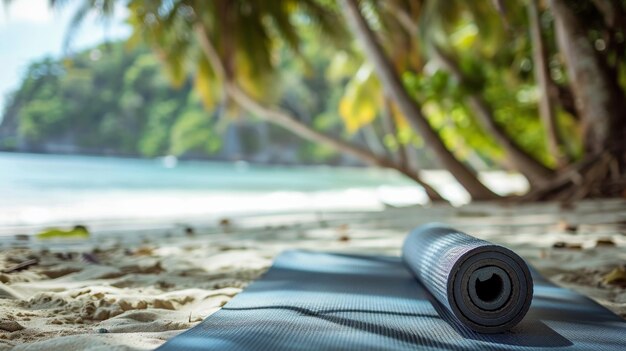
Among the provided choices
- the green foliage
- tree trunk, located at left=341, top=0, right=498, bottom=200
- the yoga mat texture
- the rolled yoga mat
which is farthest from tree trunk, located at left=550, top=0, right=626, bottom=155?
the green foliage

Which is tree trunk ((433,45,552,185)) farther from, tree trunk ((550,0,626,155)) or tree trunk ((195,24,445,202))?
tree trunk ((195,24,445,202))

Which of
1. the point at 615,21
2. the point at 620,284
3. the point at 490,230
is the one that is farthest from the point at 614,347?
the point at 615,21

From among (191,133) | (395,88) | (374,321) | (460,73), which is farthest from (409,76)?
(191,133)

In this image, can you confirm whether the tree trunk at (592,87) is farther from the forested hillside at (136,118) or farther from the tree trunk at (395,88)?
the forested hillside at (136,118)

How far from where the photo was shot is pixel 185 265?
2359 millimetres

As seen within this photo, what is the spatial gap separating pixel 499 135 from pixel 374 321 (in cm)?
553

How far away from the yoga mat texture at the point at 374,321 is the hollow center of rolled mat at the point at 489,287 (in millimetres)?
65

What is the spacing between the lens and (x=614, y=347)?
4.17ft

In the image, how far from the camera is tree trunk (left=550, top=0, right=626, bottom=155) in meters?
5.01

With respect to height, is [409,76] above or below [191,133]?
below

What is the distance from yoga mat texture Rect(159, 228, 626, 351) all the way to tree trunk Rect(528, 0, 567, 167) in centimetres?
335

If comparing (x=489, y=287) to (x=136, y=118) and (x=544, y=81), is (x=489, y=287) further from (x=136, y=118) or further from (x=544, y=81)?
(x=136, y=118)

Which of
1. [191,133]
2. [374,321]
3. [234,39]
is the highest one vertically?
[191,133]

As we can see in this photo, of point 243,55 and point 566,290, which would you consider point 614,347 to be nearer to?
point 566,290
